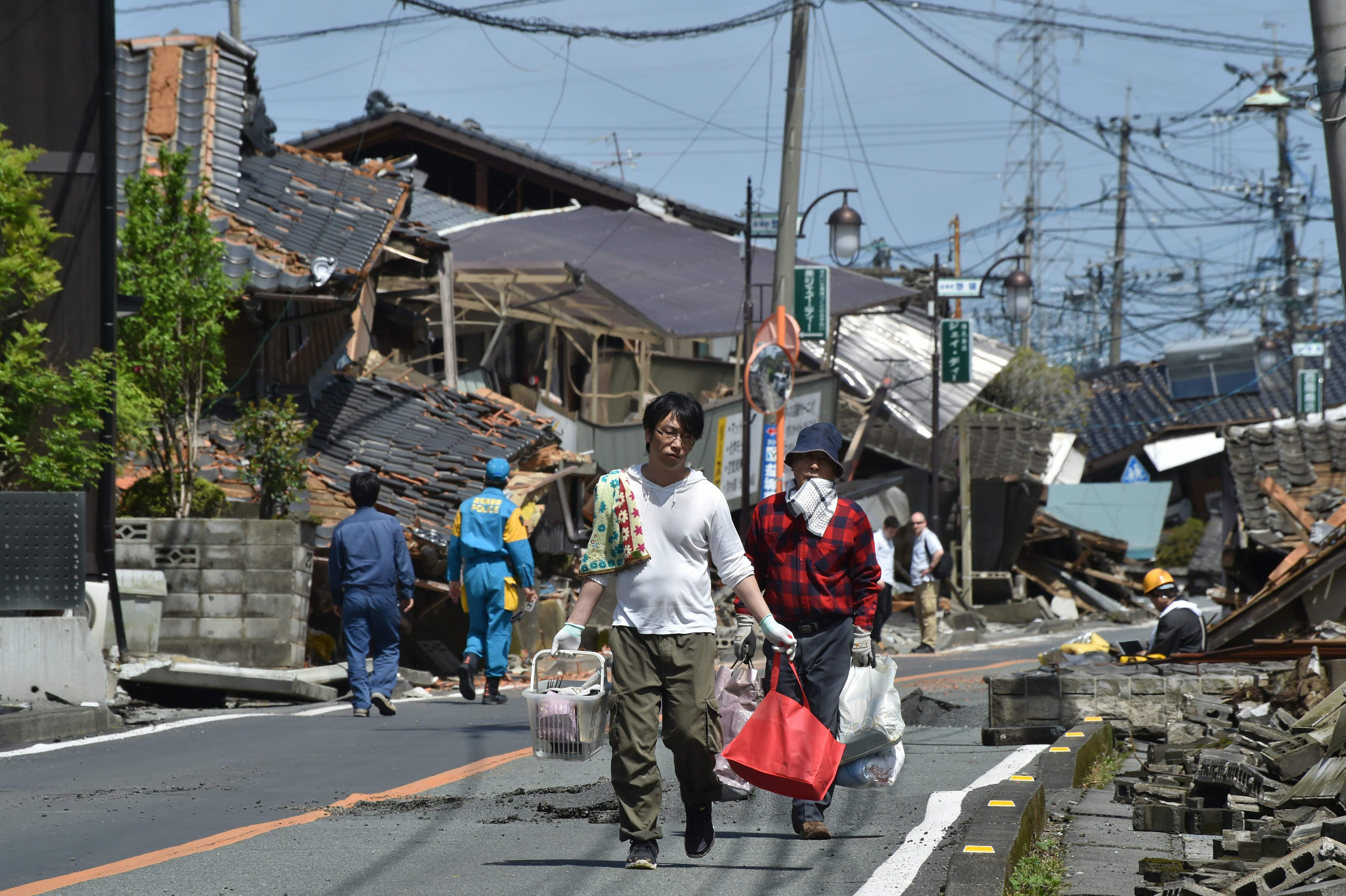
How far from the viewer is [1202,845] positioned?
236 inches

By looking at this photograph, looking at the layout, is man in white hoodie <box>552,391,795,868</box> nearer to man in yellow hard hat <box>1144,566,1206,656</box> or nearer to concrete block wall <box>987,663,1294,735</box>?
concrete block wall <box>987,663,1294,735</box>

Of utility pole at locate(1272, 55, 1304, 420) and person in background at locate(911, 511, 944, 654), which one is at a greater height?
utility pole at locate(1272, 55, 1304, 420)

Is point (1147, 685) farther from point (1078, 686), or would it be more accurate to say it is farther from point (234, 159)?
point (234, 159)

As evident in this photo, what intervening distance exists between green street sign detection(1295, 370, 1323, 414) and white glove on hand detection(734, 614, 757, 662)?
116 feet

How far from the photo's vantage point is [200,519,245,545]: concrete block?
13.3 meters

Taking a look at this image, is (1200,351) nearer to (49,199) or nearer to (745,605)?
(49,199)

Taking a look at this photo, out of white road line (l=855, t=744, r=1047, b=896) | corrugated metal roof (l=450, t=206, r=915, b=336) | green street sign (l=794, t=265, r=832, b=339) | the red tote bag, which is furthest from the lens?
green street sign (l=794, t=265, r=832, b=339)

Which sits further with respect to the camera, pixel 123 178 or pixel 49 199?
pixel 123 178

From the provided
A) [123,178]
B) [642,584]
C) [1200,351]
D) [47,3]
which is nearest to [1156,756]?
[642,584]

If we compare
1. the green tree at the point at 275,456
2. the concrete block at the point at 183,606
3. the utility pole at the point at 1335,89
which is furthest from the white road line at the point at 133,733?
the utility pole at the point at 1335,89

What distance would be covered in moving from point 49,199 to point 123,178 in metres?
4.18

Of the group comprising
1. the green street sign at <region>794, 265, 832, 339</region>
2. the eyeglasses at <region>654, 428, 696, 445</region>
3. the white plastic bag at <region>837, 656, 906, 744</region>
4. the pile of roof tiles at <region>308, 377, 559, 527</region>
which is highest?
the green street sign at <region>794, 265, 832, 339</region>

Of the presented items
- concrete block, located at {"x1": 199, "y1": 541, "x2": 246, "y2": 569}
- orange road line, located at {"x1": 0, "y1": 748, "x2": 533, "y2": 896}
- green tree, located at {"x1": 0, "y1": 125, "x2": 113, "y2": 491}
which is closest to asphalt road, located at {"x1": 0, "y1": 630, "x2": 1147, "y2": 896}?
orange road line, located at {"x1": 0, "y1": 748, "x2": 533, "y2": 896}

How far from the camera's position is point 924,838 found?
5.98 meters
